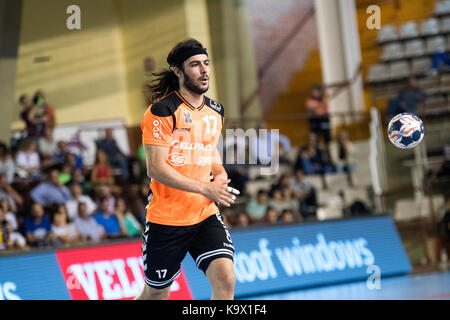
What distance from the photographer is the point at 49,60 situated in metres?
16.8

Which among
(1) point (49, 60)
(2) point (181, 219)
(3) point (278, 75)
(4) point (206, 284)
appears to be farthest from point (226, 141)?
(2) point (181, 219)

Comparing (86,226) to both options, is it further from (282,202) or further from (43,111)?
(282,202)

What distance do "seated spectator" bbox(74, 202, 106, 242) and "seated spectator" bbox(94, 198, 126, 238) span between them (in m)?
0.16

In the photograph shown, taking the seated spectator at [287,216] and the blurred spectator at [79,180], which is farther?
the seated spectator at [287,216]

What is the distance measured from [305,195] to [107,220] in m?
4.03

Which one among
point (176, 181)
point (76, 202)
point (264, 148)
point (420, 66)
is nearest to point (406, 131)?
point (176, 181)

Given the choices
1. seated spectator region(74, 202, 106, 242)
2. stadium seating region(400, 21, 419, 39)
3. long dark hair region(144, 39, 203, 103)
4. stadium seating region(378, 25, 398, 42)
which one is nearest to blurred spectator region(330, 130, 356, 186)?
stadium seating region(378, 25, 398, 42)

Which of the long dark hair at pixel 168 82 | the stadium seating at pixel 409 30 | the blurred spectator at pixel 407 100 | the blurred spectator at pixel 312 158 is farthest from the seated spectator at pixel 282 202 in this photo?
the long dark hair at pixel 168 82

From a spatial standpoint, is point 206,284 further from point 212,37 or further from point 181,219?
point 212,37

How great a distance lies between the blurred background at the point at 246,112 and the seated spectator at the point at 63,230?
2 cm

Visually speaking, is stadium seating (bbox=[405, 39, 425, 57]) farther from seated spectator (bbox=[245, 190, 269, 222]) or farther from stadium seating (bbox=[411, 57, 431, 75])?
seated spectator (bbox=[245, 190, 269, 222])

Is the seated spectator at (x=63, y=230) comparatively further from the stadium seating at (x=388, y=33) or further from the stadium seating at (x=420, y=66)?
the stadium seating at (x=388, y=33)

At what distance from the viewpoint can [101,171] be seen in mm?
13062

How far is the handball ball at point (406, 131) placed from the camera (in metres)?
5.86
